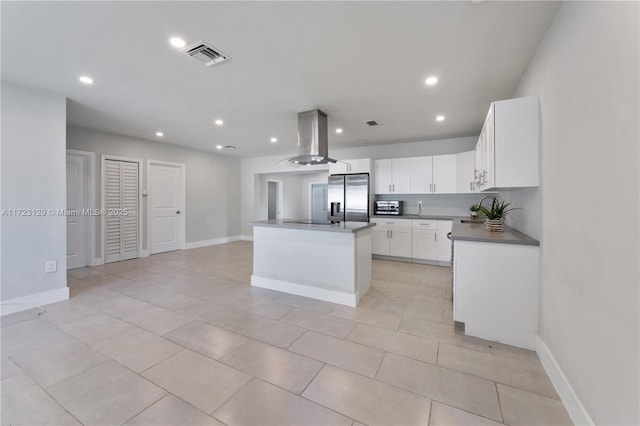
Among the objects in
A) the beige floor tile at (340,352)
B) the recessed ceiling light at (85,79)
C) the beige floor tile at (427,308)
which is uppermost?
the recessed ceiling light at (85,79)

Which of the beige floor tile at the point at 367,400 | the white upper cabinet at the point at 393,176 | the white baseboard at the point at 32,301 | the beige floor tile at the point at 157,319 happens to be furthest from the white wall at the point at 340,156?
the white baseboard at the point at 32,301

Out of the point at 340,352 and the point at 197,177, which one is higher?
the point at 197,177

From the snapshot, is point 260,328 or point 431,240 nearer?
point 260,328

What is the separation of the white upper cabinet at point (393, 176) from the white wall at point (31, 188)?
5.03 metres

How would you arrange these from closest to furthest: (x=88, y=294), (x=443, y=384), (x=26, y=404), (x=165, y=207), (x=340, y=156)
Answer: (x=26, y=404)
(x=443, y=384)
(x=88, y=294)
(x=165, y=207)
(x=340, y=156)

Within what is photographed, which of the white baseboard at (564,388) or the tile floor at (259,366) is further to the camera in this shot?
the tile floor at (259,366)

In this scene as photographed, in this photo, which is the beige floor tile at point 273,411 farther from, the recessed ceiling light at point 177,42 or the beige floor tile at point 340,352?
the recessed ceiling light at point 177,42

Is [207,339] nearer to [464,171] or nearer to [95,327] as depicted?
[95,327]

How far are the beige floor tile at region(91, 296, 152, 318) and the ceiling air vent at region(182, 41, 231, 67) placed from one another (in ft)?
8.92

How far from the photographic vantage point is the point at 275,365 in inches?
73.9

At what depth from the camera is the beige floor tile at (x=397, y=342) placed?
2.03 metres

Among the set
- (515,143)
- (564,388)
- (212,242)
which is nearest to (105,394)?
(564,388)

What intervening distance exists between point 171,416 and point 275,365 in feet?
2.22

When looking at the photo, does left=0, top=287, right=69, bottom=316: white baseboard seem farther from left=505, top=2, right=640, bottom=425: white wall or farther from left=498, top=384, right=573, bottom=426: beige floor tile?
left=505, top=2, right=640, bottom=425: white wall
